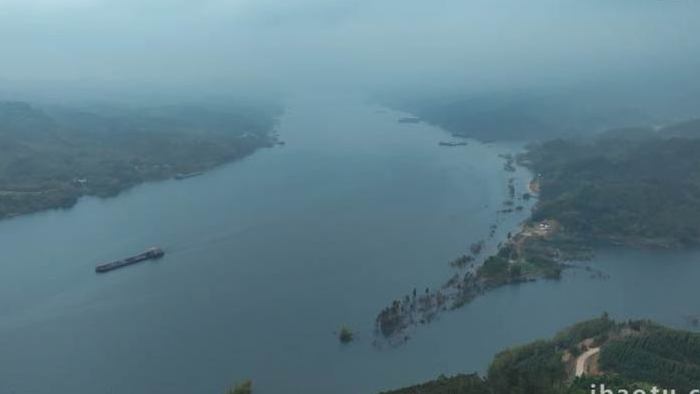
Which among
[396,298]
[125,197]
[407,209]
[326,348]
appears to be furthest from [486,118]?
[326,348]

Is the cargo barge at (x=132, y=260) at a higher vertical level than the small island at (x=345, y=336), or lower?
higher

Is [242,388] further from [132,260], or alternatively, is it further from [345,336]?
[132,260]

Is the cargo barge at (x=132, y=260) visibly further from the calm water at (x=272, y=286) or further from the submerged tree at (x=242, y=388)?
the submerged tree at (x=242, y=388)

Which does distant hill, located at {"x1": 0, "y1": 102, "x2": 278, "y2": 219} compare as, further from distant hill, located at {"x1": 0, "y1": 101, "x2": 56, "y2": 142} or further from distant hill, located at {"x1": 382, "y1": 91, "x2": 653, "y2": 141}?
distant hill, located at {"x1": 382, "y1": 91, "x2": 653, "y2": 141}

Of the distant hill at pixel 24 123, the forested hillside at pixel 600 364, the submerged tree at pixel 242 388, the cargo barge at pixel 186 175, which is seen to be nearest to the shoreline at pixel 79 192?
the cargo barge at pixel 186 175

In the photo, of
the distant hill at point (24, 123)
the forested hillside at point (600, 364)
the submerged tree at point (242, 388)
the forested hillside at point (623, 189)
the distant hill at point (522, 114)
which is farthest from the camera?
the distant hill at point (522, 114)

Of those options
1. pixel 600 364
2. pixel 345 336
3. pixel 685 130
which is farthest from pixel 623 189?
pixel 345 336
